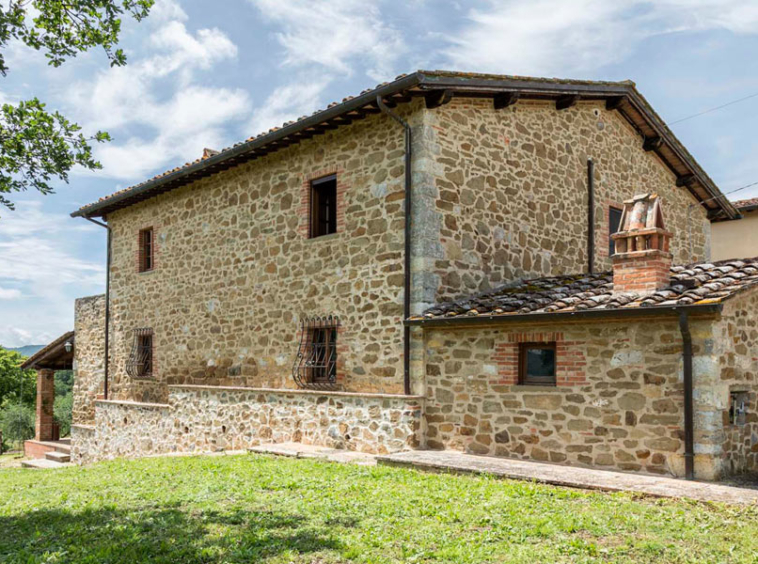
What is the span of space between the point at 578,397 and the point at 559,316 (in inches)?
41.2

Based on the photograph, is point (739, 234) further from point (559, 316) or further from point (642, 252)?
point (559, 316)

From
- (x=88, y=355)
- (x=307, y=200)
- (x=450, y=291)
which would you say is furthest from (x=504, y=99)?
(x=88, y=355)

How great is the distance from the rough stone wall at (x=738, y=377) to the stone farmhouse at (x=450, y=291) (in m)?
0.03

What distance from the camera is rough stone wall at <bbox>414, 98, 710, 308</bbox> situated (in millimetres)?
10234

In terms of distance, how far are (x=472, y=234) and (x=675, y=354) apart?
3.78 metres

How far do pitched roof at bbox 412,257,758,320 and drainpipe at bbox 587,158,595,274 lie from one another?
244cm

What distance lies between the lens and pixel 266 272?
41.5 ft

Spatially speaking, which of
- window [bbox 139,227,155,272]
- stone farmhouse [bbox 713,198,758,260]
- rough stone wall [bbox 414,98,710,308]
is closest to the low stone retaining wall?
rough stone wall [bbox 414,98,710,308]

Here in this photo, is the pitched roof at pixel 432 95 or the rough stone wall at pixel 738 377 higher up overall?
the pitched roof at pixel 432 95

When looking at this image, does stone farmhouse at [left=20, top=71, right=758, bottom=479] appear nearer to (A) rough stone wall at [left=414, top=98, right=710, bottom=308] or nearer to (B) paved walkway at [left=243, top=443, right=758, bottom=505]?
(A) rough stone wall at [left=414, top=98, right=710, bottom=308]

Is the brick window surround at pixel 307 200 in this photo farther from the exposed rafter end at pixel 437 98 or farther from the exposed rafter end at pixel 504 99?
the exposed rafter end at pixel 504 99

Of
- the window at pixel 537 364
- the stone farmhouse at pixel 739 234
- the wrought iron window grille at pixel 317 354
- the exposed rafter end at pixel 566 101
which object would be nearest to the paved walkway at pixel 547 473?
the window at pixel 537 364

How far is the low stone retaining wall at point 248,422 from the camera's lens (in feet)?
32.4

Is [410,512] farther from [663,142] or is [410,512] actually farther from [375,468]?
[663,142]
